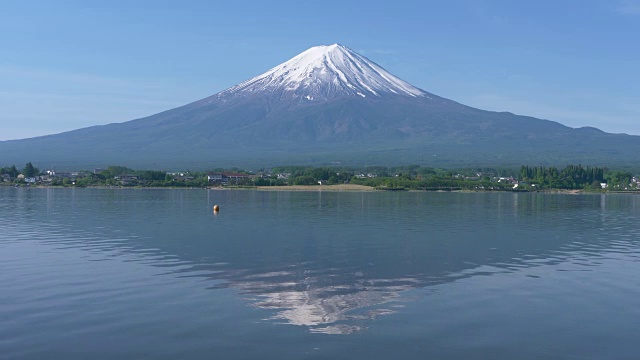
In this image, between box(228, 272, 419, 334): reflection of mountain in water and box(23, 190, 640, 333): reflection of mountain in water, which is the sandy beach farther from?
box(228, 272, 419, 334): reflection of mountain in water

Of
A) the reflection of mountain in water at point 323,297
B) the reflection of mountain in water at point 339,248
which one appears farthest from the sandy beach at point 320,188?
the reflection of mountain in water at point 323,297

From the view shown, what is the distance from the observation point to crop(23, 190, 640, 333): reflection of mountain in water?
1342cm

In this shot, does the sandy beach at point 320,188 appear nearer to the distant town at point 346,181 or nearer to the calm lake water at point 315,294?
the distant town at point 346,181

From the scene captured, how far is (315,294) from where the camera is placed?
1359 centimetres

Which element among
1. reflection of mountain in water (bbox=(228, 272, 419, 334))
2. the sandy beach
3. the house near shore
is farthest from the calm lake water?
the house near shore

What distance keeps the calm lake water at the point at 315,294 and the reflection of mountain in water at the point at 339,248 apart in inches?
2.8

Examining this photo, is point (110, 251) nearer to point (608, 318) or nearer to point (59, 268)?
point (59, 268)

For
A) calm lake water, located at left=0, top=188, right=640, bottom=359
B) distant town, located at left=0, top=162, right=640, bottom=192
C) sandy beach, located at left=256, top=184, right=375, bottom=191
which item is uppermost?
distant town, located at left=0, top=162, right=640, bottom=192

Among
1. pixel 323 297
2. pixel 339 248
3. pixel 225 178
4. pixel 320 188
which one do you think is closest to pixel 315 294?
pixel 323 297

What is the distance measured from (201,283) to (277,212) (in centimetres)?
2268

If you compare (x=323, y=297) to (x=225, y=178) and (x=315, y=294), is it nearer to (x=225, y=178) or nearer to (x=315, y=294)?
(x=315, y=294)

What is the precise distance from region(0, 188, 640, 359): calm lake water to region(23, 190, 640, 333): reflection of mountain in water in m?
0.07

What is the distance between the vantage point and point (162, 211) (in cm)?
3734

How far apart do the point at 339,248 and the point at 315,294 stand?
7353 mm
